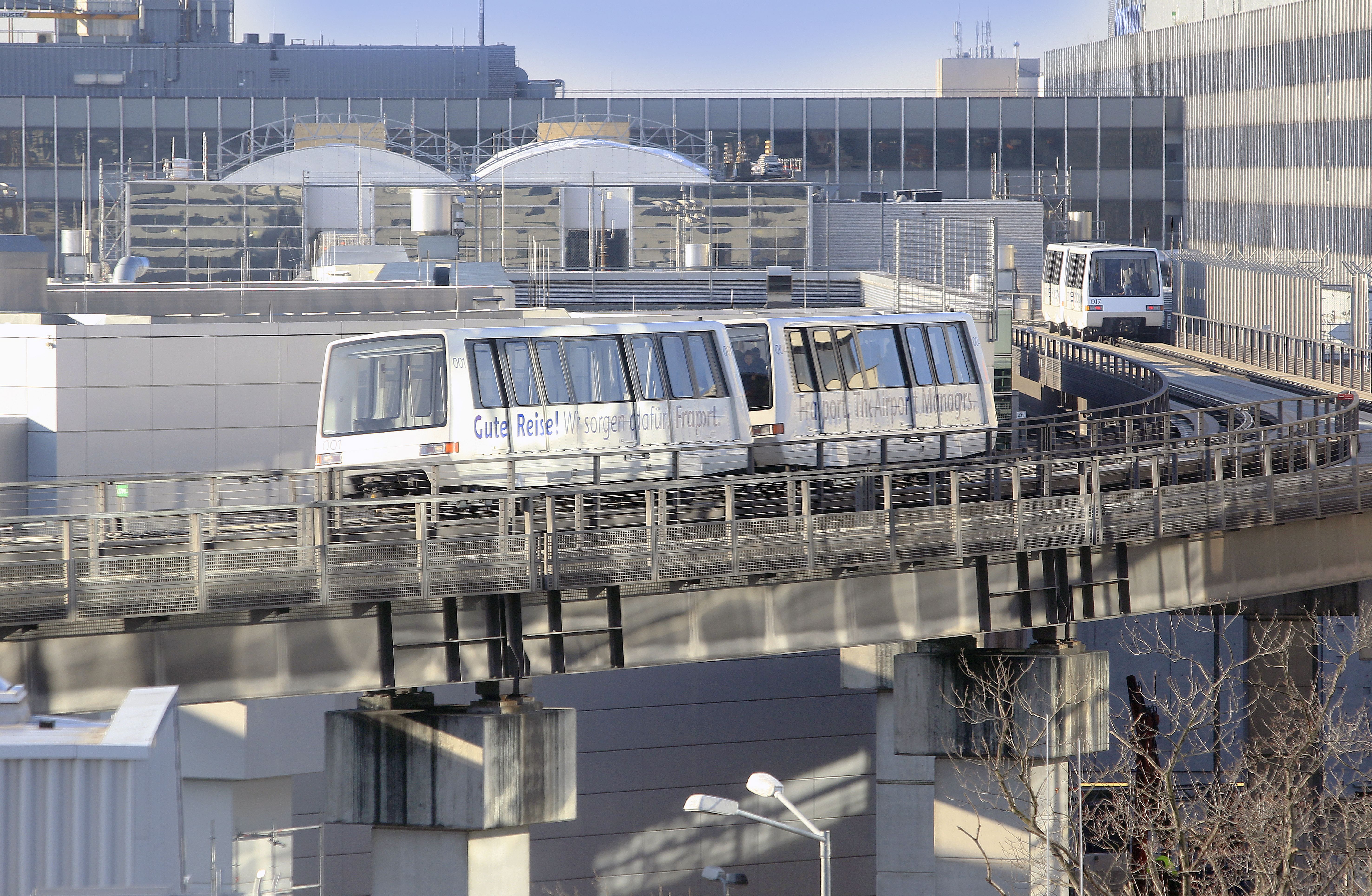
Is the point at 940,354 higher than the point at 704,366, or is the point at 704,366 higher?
the point at 940,354

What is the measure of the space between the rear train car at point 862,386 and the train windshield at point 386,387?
16.1ft

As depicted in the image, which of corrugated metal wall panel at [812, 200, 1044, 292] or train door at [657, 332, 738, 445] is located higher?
corrugated metal wall panel at [812, 200, 1044, 292]

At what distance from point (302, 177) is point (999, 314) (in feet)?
105

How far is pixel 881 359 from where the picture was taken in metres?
26.0

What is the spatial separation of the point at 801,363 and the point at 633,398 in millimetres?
3709

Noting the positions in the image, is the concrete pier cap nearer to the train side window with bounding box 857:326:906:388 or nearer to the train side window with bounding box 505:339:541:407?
the train side window with bounding box 857:326:906:388

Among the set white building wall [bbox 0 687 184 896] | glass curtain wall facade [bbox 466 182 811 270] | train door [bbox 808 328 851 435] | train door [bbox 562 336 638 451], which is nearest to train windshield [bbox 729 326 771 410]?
train door [bbox 808 328 851 435]

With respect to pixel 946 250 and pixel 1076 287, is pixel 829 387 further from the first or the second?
pixel 946 250

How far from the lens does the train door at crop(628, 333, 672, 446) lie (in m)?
22.7

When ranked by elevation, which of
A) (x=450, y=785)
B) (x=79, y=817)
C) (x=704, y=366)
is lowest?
(x=450, y=785)

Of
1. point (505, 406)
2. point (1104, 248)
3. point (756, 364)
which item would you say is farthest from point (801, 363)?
point (1104, 248)

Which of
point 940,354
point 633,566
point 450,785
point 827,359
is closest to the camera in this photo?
point 633,566

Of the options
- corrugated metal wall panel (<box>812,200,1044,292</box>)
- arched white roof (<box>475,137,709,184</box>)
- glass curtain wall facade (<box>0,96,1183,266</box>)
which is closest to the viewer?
arched white roof (<box>475,137,709,184</box>)

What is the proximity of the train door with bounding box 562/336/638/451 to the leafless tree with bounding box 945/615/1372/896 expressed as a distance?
5596 millimetres
